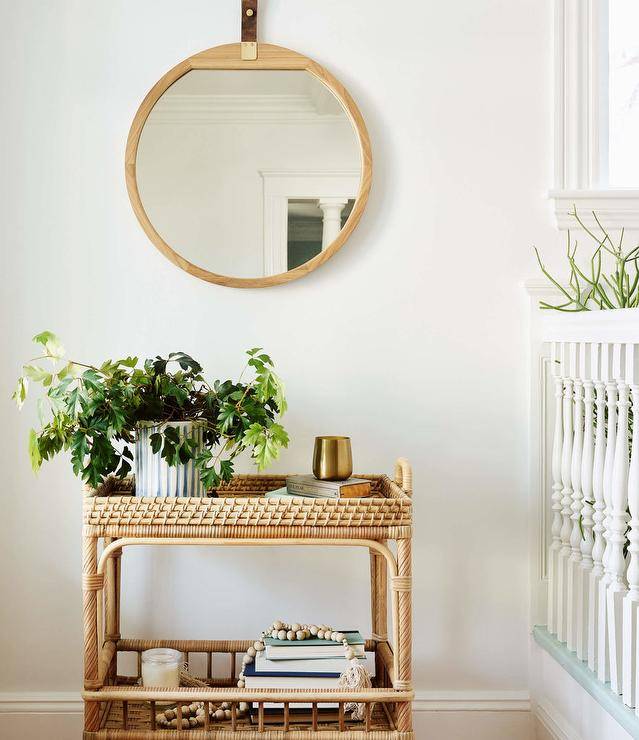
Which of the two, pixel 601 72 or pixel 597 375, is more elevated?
pixel 601 72

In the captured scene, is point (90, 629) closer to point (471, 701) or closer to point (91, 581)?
point (91, 581)

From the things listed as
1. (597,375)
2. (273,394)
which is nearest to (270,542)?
(273,394)

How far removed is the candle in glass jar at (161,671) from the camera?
171 centimetres

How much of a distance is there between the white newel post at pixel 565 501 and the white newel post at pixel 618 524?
247mm

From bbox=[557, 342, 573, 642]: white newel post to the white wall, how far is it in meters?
0.15

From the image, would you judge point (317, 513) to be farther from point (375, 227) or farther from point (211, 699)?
point (375, 227)

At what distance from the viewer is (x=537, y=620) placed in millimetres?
1994

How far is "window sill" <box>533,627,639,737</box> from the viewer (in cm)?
145

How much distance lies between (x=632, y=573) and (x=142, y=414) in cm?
100

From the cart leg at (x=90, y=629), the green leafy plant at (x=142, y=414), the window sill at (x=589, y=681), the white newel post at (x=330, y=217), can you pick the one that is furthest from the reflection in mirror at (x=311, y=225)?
the window sill at (x=589, y=681)

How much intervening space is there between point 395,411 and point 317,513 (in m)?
0.52

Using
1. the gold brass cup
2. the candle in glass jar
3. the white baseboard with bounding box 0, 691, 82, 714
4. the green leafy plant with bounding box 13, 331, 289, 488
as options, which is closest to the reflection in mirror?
the green leafy plant with bounding box 13, 331, 289, 488

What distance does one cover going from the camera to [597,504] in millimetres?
1633

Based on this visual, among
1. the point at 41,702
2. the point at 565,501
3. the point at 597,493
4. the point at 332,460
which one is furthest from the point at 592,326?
the point at 41,702
